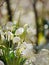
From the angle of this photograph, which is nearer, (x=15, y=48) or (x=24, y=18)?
(x=15, y=48)

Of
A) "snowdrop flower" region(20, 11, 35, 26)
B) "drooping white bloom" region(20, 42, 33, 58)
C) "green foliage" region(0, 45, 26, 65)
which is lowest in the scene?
"snowdrop flower" region(20, 11, 35, 26)

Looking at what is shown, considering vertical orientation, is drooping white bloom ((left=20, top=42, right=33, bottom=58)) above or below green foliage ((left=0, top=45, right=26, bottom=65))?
above

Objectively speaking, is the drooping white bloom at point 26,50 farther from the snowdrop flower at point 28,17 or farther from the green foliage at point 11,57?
the snowdrop flower at point 28,17

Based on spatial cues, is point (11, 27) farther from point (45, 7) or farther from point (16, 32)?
point (45, 7)

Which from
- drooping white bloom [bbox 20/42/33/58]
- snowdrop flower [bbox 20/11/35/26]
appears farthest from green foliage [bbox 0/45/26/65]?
snowdrop flower [bbox 20/11/35/26]

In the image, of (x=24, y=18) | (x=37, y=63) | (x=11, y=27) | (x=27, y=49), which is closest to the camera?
(x=27, y=49)

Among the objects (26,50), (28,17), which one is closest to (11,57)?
(26,50)

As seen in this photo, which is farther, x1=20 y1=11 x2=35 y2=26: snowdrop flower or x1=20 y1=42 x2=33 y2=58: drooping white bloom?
x1=20 y1=11 x2=35 y2=26: snowdrop flower

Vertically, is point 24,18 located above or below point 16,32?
below

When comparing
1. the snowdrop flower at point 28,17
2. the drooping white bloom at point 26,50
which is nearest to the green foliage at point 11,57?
the drooping white bloom at point 26,50

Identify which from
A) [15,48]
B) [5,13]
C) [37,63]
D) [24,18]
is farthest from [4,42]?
[24,18]

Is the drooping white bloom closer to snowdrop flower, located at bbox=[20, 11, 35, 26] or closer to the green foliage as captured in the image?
the green foliage
